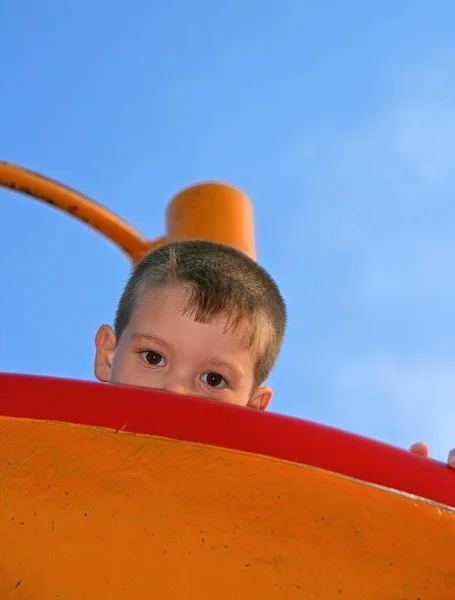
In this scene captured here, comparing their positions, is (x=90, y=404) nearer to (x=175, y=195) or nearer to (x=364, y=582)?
(x=364, y=582)

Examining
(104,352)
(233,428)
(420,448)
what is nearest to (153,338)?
(104,352)

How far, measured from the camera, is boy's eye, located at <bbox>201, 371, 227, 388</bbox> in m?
1.30

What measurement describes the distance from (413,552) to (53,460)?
288mm

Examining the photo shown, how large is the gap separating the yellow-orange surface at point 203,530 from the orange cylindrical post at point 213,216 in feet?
5.80

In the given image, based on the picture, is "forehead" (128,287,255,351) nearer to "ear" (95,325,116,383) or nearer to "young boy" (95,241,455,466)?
"young boy" (95,241,455,466)

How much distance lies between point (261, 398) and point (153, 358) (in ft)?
1.17

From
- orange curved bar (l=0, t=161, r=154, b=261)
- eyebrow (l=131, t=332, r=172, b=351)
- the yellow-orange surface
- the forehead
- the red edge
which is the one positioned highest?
orange curved bar (l=0, t=161, r=154, b=261)

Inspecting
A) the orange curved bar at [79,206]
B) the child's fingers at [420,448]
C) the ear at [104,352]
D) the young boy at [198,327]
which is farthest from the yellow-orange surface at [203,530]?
the orange curved bar at [79,206]

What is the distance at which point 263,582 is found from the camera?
1.94 ft

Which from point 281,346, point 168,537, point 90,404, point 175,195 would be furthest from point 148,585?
point 175,195

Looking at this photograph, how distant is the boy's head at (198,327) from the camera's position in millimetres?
1284

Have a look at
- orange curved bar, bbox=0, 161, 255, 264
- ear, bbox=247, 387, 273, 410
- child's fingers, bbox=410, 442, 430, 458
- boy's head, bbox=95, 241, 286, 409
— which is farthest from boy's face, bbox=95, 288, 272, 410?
orange curved bar, bbox=0, 161, 255, 264

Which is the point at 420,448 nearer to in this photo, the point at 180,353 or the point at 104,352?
the point at 180,353

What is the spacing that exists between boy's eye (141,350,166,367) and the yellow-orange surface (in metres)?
0.70
